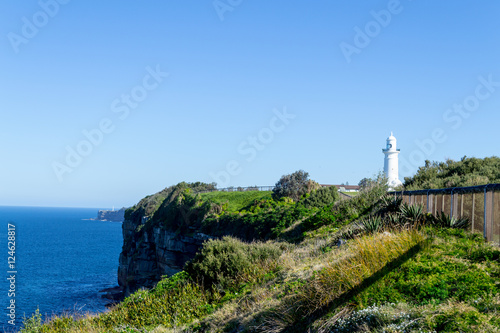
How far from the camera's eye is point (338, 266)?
358 inches

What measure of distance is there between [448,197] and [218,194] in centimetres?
3934

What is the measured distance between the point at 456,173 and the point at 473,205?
49.0 feet

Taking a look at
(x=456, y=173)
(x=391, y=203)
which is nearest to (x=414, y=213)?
(x=391, y=203)

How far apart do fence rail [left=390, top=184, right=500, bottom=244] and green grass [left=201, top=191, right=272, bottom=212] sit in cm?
2799

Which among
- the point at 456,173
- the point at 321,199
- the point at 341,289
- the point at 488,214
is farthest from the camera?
the point at 321,199

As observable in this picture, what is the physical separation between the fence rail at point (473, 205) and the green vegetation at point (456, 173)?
6475mm

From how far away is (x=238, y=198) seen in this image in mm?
48375

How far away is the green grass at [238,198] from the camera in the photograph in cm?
4375

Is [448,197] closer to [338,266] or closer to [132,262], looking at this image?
[338,266]

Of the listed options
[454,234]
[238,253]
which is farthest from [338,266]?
[238,253]

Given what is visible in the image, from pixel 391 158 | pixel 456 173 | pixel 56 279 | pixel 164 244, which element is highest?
pixel 391 158

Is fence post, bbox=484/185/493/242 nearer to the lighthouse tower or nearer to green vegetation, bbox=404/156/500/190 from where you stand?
green vegetation, bbox=404/156/500/190

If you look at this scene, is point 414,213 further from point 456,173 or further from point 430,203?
point 456,173

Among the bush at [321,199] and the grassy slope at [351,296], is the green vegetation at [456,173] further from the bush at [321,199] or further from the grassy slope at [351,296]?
the grassy slope at [351,296]
